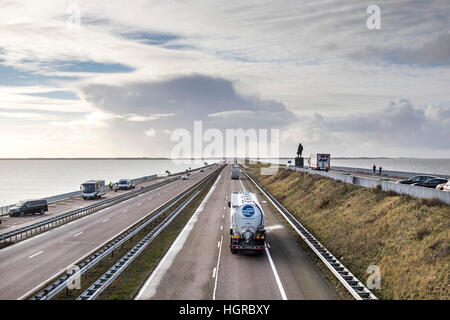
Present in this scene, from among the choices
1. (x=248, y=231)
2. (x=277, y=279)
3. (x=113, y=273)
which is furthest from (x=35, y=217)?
(x=277, y=279)

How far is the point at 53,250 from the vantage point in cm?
2519

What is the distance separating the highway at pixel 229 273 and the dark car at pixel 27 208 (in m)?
24.1

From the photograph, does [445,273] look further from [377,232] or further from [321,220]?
[321,220]

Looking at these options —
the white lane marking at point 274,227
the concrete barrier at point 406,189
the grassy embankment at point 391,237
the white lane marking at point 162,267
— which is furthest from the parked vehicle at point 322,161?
the white lane marking at point 162,267

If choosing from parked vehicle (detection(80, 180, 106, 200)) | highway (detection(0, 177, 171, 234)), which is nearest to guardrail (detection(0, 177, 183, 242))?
highway (detection(0, 177, 171, 234))

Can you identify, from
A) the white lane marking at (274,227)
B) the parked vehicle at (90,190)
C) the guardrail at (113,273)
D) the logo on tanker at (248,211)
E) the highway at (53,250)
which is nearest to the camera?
the guardrail at (113,273)

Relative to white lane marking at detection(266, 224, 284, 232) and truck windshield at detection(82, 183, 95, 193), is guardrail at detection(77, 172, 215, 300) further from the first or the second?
truck windshield at detection(82, 183, 95, 193)

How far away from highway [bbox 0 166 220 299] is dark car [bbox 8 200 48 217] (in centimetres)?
793

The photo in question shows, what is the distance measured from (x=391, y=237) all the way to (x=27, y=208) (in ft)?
135

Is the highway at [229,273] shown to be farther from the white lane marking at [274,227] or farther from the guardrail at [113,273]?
the white lane marking at [274,227]

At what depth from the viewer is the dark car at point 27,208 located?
41281 millimetres
